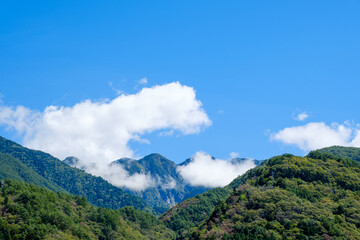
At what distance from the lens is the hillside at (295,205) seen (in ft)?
376

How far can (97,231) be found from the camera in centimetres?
16312

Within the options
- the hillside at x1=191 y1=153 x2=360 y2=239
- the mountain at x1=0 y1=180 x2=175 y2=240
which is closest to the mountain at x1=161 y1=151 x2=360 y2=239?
the hillside at x1=191 y1=153 x2=360 y2=239

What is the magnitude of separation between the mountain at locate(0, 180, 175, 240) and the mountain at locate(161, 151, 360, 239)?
4728 cm

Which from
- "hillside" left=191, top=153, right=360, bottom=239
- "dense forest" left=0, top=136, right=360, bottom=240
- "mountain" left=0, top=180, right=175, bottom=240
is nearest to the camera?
"hillside" left=191, top=153, right=360, bottom=239

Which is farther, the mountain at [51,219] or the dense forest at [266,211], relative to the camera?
the mountain at [51,219]

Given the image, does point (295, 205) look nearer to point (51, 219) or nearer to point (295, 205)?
point (295, 205)

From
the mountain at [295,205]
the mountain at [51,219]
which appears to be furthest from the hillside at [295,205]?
the mountain at [51,219]

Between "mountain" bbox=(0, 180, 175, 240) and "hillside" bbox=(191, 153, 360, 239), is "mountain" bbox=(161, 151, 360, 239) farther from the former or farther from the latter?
"mountain" bbox=(0, 180, 175, 240)

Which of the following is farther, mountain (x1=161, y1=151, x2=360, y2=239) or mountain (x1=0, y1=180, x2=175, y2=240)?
mountain (x1=0, y1=180, x2=175, y2=240)

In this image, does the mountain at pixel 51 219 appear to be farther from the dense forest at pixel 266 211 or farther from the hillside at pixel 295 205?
the hillside at pixel 295 205

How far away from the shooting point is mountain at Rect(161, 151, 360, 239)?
11475 cm

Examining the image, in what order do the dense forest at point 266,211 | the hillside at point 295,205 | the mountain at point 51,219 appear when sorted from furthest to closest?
the mountain at point 51,219
the dense forest at point 266,211
the hillside at point 295,205

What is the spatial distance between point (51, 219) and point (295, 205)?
9126cm

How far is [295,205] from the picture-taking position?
417ft
